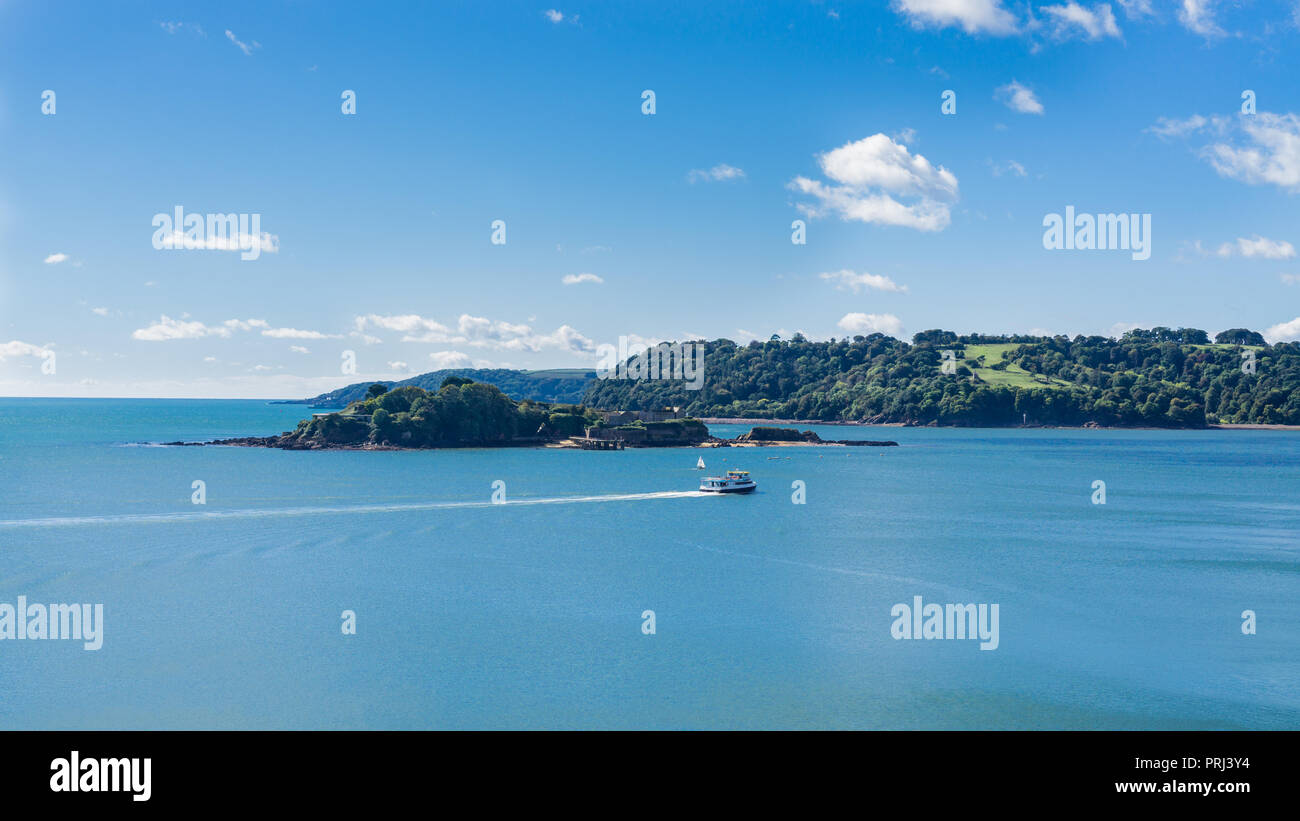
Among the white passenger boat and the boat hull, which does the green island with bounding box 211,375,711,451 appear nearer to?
the white passenger boat

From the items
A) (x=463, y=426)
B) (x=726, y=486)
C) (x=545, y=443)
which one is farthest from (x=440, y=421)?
(x=726, y=486)

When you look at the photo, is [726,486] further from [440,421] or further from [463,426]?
[463,426]

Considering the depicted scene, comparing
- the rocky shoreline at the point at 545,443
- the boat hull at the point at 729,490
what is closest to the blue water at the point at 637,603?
the boat hull at the point at 729,490

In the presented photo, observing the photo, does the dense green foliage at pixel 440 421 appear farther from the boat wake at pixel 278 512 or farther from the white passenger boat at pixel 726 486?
the boat wake at pixel 278 512

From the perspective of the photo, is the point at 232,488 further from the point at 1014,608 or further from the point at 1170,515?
the point at 1170,515

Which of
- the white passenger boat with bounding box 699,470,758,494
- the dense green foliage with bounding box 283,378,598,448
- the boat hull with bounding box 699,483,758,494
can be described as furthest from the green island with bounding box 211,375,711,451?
the boat hull with bounding box 699,483,758,494
